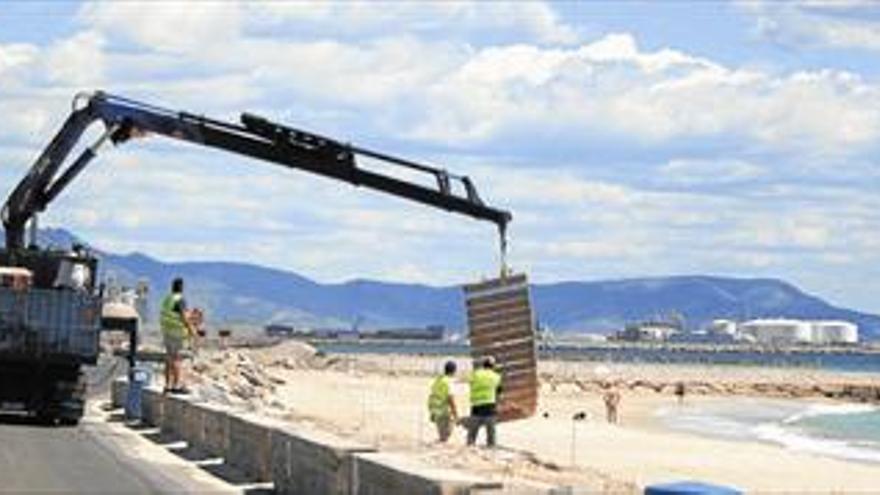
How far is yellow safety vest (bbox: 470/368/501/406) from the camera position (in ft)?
97.1

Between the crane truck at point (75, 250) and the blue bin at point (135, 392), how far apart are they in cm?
366

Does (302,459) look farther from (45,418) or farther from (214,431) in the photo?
(45,418)

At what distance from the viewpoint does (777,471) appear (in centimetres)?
3856

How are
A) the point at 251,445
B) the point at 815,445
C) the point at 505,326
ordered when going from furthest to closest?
the point at 815,445 < the point at 505,326 < the point at 251,445

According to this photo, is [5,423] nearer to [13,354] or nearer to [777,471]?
[13,354]

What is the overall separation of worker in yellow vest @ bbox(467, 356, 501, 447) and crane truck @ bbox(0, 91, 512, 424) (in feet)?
10.4

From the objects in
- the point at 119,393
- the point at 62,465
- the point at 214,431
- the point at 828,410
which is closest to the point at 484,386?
the point at 214,431

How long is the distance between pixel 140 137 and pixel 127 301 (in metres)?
7.79

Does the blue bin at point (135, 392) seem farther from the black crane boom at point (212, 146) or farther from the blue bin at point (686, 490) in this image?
the blue bin at point (686, 490)

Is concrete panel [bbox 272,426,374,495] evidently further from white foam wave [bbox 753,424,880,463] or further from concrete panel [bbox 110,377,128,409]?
white foam wave [bbox 753,424,880,463]

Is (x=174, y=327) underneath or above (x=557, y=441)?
above

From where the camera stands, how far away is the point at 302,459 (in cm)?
1995

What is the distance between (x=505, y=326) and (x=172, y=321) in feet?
19.4

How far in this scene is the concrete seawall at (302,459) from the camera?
15439mm
